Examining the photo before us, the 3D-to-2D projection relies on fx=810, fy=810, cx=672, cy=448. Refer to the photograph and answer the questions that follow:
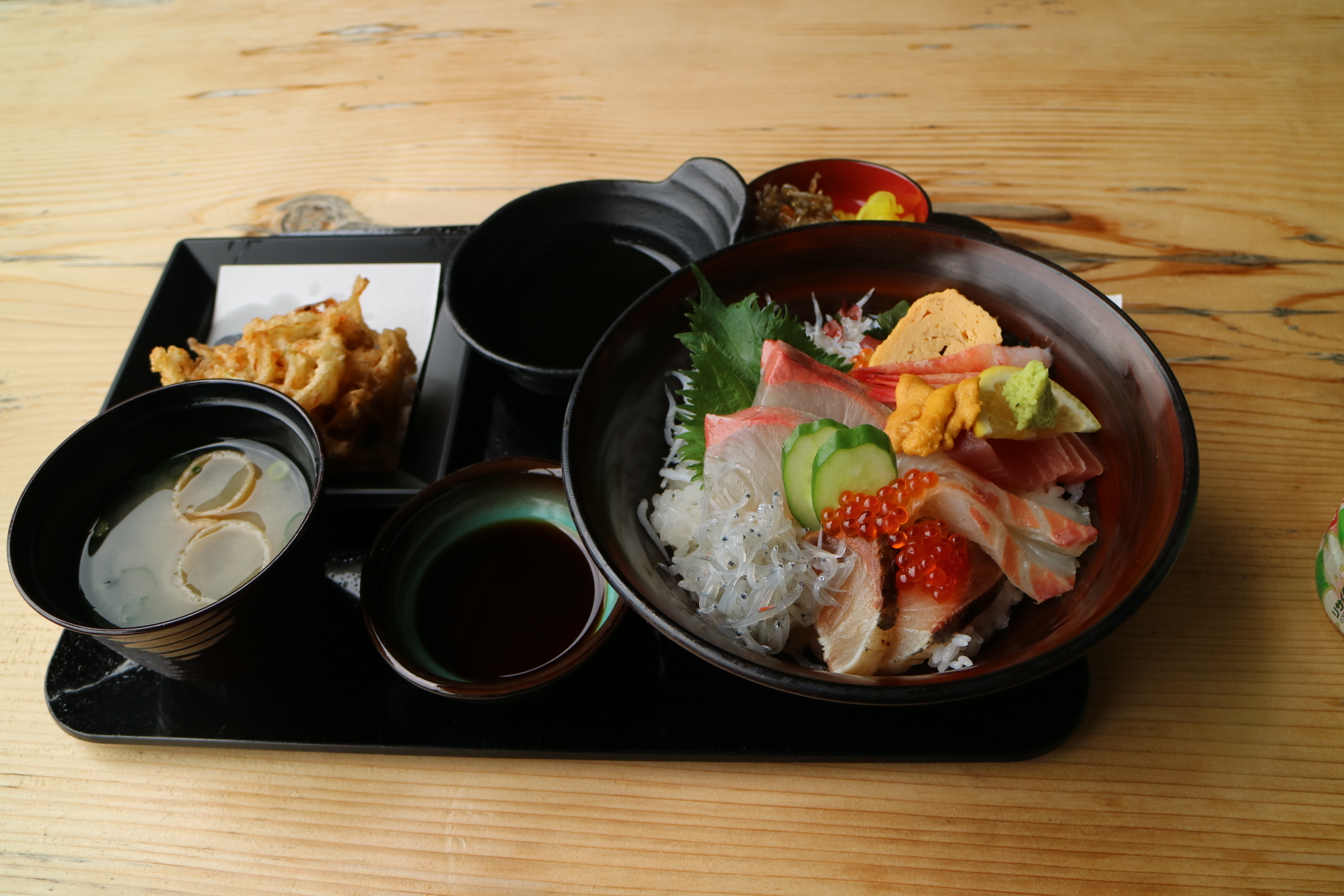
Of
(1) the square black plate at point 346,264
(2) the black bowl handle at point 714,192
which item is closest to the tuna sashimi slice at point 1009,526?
(2) the black bowl handle at point 714,192

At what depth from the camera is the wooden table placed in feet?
4.24

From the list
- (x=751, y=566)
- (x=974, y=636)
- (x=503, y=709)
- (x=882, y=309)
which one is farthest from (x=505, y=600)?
(x=882, y=309)

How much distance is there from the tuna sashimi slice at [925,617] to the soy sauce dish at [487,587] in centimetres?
44

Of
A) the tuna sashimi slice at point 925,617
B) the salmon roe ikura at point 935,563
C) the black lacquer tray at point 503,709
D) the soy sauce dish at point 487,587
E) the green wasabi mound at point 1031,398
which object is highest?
the green wasabi mound at point 1031,398

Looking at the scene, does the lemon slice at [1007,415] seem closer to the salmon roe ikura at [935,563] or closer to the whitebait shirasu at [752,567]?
Result: the salmon roe ikura at [935,563]

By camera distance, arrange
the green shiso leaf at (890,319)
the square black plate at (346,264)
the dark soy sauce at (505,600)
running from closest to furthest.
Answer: the dark soy sauce at (505,600), the green shiso leaf at (890,319), the square black plate at (346,264)

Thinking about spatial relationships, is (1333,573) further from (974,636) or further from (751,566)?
(751,566)

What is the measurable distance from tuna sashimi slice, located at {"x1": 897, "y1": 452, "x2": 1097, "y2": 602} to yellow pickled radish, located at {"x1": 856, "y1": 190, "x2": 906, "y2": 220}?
837mm

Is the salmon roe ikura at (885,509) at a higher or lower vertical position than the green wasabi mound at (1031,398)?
lower

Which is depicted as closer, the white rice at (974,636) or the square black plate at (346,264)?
the white rice at (974,636)

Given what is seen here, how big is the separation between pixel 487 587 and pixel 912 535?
0.78 m

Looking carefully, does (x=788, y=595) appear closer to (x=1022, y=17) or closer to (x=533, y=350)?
(x=533, y=350)

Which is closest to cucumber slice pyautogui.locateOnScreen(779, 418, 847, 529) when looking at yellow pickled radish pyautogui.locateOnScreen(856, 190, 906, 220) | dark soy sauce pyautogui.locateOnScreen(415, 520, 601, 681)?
dark soy sauce pyautogui.locateOnScreen(415, 520, 601, 681)

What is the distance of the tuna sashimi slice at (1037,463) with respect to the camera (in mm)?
1338
